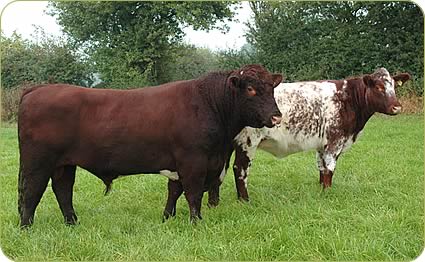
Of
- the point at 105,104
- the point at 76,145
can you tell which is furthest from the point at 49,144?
the point at 105,104

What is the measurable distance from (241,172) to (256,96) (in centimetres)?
140

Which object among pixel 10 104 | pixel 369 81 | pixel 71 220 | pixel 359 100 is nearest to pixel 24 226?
pixel 71 220

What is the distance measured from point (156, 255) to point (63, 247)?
0.88m

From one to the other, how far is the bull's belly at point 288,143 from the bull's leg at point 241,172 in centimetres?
41

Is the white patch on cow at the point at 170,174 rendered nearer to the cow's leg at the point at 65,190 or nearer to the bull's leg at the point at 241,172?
the cow's leg at the point at 65,190

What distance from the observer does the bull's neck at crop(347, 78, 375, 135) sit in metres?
7.29

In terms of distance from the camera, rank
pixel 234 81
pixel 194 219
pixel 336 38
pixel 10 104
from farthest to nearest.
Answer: pixel 336 38 < pixel 10 104 < pixel 234 81 < pixel 194 219

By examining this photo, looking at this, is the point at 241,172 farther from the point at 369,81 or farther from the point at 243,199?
the point at 369,81

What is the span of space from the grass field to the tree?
28.6 feet

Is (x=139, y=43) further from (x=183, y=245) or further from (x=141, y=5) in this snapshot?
(x=183, y=245)

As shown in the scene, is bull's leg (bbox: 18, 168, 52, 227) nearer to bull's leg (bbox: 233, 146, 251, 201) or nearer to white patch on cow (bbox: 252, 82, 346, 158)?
bull's leg (bbox: 233, 146, 251, 201)

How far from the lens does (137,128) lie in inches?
214

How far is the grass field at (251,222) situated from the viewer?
4695 millimetres

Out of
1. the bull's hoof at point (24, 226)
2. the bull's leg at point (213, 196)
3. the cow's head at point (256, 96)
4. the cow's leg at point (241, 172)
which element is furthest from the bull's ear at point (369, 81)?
the bull's hoof at point (24, 226)
